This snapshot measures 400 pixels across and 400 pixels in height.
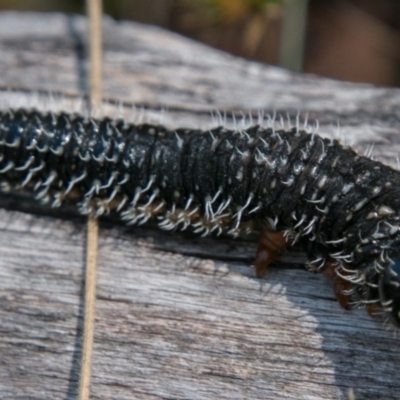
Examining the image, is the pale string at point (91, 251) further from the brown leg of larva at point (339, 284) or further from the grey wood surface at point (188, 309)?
the brown leg of larva at point (339, 284)

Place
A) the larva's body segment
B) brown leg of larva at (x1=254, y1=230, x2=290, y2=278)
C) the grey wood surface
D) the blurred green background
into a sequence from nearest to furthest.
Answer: the larva's body segment
the grey wood surface
brown leg of larva at (x1=254, y1=230, x2=290, y2=278)
the blurred green background

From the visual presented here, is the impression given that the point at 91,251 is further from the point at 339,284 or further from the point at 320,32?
the point at 320,32

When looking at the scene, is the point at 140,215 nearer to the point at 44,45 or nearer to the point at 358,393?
the point at 358,393

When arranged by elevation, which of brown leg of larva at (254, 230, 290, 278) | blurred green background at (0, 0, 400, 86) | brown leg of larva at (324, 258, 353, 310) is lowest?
brown leg of larva at (324, 258, 353, 310)

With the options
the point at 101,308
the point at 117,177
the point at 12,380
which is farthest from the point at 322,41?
the point at 12,380

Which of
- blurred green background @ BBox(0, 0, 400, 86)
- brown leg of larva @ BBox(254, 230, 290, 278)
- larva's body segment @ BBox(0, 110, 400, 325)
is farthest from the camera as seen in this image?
blurred green background @ BBox(0, 0, 400, 86)

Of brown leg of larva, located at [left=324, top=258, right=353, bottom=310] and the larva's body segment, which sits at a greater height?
the larva's body segment

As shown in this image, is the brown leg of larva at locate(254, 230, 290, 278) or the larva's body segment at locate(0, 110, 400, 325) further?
the brown leg of larva at locate(254, 230, 290, 278)

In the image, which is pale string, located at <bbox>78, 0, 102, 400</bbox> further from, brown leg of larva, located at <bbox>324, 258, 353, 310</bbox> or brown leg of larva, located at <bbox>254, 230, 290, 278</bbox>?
brown leg of larva, located at <bbox>324, 258, 353, 310</bbox>

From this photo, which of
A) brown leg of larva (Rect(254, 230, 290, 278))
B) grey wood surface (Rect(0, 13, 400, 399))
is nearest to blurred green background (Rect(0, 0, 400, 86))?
grey wood surface (Rect(0, 13, 400, 399))
